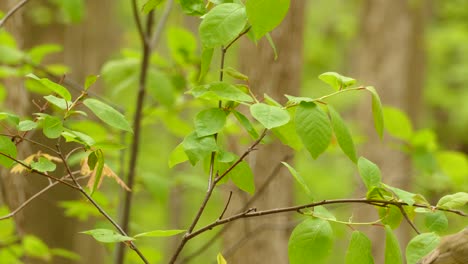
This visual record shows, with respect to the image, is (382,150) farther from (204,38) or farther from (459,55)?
(459,55)

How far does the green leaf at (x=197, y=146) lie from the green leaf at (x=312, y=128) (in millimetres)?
202

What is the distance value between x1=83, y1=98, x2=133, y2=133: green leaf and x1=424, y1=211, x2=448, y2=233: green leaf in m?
0.76

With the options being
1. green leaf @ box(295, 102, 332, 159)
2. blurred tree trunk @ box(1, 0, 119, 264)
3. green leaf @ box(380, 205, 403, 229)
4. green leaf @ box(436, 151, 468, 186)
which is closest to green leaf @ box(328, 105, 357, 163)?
green leaf @ box(295, 102, 332, 159)

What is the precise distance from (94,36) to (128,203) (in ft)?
10.5

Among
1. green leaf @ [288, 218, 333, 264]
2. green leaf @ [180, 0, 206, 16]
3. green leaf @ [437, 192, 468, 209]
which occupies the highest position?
green leaf @ [180, 0, 206, 16]

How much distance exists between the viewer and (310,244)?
158 centimetres

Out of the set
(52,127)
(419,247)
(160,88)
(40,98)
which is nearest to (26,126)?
(52,127)

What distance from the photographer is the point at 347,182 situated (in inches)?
422

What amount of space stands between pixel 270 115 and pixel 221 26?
23 centimetres

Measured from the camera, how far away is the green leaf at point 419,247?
161 centimetres

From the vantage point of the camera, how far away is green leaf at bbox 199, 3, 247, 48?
60.3 inches

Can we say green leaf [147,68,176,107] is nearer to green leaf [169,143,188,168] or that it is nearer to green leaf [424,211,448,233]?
green leaf [169,143,188,168]

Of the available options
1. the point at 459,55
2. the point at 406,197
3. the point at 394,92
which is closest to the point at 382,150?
the point at 394,92

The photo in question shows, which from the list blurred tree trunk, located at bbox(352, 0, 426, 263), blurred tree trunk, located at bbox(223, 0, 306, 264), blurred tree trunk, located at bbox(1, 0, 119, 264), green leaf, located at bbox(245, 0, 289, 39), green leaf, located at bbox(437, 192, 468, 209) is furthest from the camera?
blurred tree trunk, located at bbox(352, 0, 426, 263)
